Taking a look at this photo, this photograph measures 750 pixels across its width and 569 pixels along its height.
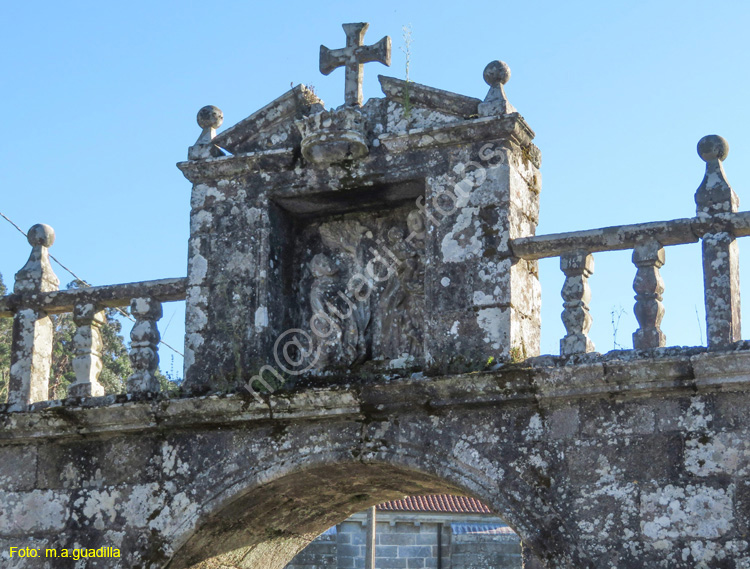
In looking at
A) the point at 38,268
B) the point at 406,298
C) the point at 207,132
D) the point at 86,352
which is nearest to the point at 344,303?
the point at 406,298

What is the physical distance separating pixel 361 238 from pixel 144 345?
1.47 meters

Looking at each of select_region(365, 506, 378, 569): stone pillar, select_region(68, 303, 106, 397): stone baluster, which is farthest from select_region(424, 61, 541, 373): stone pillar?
select_region(365, 506, 378, 569): stone pillar

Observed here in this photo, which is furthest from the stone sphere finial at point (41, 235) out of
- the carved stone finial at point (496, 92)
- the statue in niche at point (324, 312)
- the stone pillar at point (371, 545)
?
the stone pillar at point (371, 545)

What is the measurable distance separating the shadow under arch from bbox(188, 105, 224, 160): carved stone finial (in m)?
2.11

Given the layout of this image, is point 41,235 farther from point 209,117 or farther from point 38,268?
point 209,117

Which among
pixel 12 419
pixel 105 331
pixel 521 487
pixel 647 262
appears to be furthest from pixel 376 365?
pixel 105 331

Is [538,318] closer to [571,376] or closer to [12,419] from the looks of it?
[571,376]

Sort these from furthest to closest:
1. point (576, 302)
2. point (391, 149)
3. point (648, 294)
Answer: point (391, 149) < point (576, 302) < point (648, 294)

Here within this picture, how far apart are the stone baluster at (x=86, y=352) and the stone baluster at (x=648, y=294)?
3247 mm

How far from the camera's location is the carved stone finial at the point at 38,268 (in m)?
7.45

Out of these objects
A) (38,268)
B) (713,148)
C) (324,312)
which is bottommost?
(324,312)

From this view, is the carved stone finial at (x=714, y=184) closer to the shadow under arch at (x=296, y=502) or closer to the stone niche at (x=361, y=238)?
the stone niche at (x=361, y=238)

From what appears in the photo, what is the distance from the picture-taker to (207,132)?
7.45 metres

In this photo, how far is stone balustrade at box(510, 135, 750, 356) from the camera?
5945 mm
